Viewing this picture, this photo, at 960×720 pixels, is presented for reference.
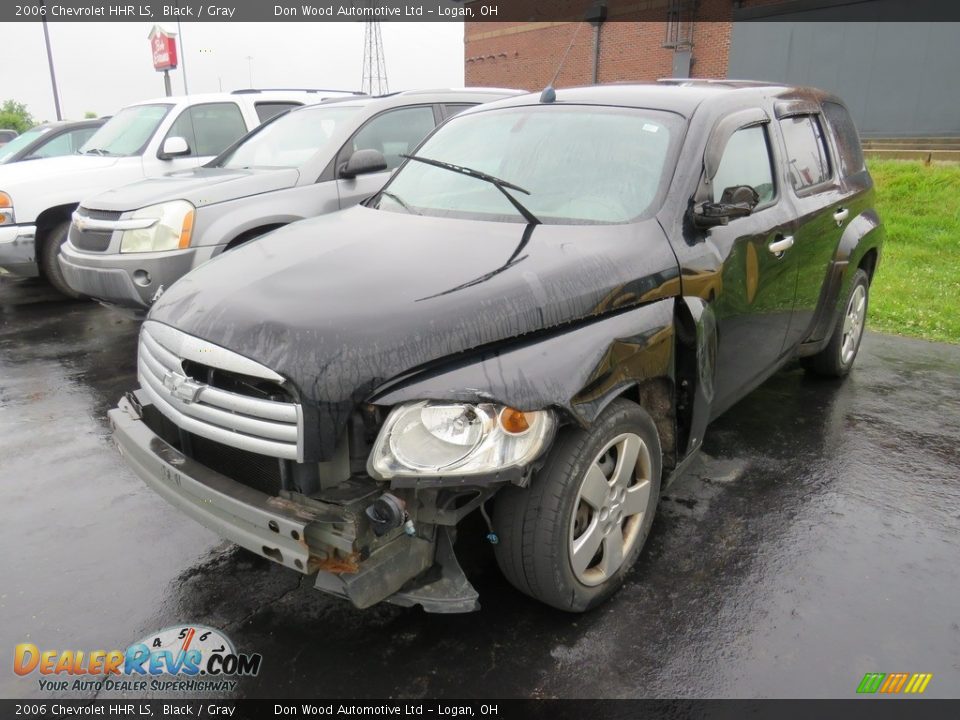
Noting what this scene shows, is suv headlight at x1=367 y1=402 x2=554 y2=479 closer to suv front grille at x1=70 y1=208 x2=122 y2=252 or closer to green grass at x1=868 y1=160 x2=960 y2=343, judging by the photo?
suv front grille at x1=70 y1=208 x2=122 y2=252

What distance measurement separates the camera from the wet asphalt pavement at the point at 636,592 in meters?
2.47

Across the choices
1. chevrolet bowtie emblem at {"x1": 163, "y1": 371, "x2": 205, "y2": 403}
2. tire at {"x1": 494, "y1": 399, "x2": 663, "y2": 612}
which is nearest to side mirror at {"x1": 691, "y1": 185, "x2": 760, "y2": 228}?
tire at {"x1": 494, "y1": 399, "x2": 663, "y2": 612}

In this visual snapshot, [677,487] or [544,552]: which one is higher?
[544,552]

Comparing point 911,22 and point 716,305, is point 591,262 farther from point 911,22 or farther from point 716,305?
point 911,22

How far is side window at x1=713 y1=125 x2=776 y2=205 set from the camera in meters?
3.40

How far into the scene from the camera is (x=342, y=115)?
621 cm

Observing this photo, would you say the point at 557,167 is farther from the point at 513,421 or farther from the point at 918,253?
the point at 918,253

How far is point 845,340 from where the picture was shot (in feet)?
16.7

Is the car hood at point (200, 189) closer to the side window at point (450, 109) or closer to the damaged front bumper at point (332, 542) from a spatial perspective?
the side window at point (450, 109)

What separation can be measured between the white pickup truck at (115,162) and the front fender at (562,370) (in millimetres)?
6108

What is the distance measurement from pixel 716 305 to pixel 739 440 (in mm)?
1522

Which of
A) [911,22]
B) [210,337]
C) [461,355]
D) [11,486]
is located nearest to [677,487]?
[461,355]

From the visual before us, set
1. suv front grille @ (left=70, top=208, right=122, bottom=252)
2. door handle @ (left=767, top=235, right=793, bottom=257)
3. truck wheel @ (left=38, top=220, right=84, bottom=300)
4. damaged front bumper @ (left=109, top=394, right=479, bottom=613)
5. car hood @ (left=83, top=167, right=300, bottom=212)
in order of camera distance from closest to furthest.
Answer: damaged front bumper @ (left=109, top=394, right=479, bottom=613) < door handle @ (left=767, top=235, right=793, bottom=257) < car hood @ (left=83, top=167, right=300, bottom=212) < suv front grille @ (left=70, top=208, right=122, bottom=252) < truck wheel @ (left=38, top=220, right=84, bottom=300)

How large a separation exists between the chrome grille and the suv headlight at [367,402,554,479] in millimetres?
282
